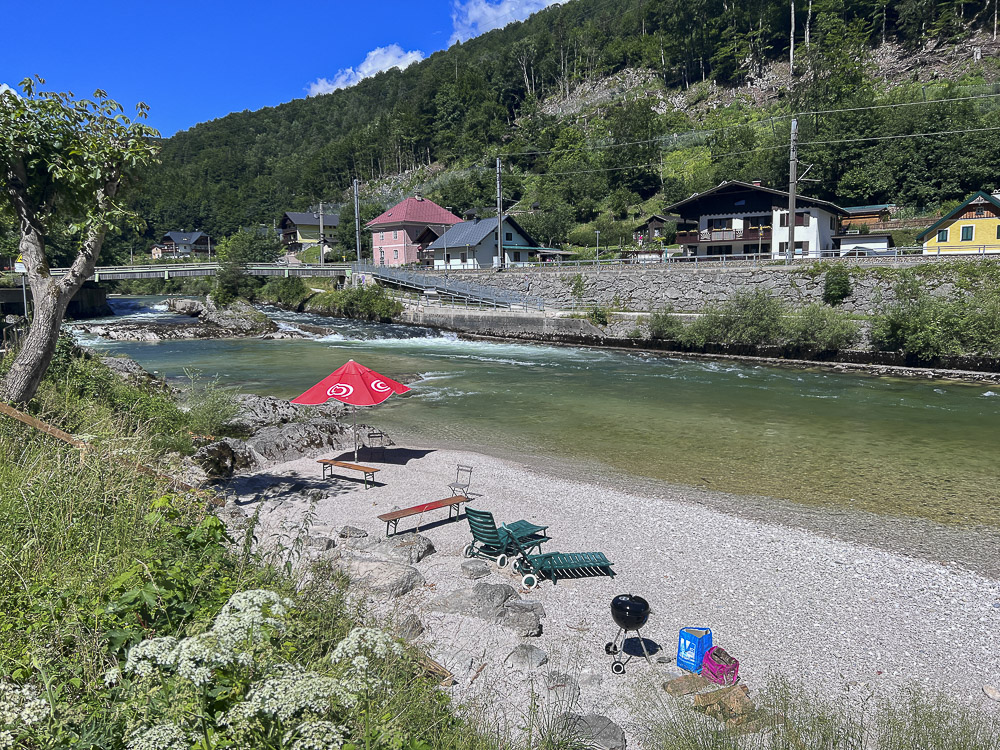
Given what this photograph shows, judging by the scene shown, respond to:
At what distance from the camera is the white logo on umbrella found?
15.5 m

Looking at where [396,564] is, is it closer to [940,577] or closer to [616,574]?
[616,574]

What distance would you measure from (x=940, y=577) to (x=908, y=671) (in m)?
3.23

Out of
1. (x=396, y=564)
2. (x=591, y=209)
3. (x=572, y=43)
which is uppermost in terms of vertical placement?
(x=572, y=43)

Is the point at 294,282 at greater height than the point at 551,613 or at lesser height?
greater

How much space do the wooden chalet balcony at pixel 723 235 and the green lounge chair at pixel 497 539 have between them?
4855cm

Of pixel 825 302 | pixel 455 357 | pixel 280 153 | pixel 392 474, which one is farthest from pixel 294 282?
pixel 280 153

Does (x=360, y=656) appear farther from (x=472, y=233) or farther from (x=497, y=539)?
(x=472, y=233)

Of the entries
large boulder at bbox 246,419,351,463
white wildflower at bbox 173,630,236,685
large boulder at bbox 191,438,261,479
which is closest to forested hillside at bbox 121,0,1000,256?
large boulder at bbox 246,419,351,463

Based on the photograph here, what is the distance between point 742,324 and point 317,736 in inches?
1407

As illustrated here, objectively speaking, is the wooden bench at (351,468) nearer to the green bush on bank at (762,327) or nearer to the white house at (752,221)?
the green bush on bank at (762,327)

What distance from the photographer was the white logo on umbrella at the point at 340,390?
50.7ft

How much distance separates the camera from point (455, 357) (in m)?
38.4

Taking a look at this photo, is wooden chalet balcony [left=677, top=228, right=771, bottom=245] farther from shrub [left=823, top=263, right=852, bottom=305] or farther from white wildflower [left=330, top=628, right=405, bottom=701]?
white wildflower [left=330, top=628, right=405, bottom=701]

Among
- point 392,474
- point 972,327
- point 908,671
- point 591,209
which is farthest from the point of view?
point 591,209
